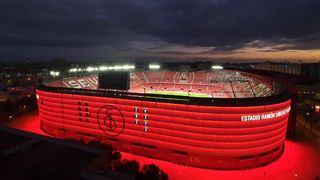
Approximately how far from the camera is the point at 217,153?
43312 millimetres

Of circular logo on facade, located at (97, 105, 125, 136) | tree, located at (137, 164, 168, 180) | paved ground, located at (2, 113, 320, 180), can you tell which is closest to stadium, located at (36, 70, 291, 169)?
circular logo on facade, located at (97, 105, 125, 136)

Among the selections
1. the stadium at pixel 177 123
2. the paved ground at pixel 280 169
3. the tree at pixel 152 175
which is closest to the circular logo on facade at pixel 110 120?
the stadium at pixel 177 123

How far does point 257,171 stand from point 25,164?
110 feet

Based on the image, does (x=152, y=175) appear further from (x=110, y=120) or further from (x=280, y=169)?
(x=280, y=169)

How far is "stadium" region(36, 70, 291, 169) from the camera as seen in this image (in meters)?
43.1

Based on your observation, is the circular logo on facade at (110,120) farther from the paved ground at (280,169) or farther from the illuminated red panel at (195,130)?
the paved ground at (280,169)

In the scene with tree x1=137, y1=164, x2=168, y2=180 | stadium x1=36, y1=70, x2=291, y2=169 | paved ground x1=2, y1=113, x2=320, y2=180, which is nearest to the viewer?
tree x1=137, y1=164, x2=168, y2=180

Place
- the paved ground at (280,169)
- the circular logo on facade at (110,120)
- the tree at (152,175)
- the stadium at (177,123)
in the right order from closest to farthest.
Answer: the tree at (152,175) < the paved ground at (280,169) < the stadium at (177,123) < the circular logo on facade at (110,120)

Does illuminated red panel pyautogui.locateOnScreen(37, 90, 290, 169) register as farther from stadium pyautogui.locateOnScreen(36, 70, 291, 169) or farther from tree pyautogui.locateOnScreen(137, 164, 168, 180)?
tree pyautogui.locateOnScreen(137, 164, 168, 180)

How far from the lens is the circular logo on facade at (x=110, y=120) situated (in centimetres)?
5041

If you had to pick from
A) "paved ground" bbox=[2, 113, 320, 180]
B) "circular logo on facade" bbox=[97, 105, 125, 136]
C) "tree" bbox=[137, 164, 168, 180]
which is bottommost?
"paved ground" bbox=[2, 113, 320, 180]

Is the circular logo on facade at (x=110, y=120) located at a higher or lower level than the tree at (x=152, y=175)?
higher

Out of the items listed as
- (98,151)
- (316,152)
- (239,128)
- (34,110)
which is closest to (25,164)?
(98,151)

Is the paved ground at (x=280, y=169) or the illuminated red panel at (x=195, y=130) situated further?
the illuminated red panel at (x=195, y=130)
